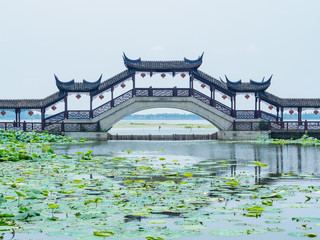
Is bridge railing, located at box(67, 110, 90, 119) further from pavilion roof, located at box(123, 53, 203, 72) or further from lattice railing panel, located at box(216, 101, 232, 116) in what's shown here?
lattice railing panel, located at box(216, 101, 232, 116)

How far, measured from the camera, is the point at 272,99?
28.2 metres

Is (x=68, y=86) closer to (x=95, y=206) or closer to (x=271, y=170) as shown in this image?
(x=271, y=170)

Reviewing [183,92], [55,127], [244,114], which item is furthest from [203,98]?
[55,127]

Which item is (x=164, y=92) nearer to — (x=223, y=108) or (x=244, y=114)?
(x=223, y=108)

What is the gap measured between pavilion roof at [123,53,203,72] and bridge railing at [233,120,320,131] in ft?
14.5

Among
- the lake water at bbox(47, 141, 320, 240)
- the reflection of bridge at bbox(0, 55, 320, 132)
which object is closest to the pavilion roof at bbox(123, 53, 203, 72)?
the reflection of bridge at bbox(0, 55, 320, 132)

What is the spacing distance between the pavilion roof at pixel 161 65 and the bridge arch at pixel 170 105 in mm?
1911

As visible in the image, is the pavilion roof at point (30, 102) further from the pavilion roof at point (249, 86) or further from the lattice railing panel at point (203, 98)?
the pavilion roof at point (249, 86)

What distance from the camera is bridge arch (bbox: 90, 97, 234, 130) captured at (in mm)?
26594

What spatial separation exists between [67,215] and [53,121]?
23.1 meters

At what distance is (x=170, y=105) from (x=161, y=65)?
265 cm

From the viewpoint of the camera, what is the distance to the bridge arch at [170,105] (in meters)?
26.6

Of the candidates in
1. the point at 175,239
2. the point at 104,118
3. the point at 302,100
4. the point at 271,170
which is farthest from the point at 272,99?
the point at 175,239

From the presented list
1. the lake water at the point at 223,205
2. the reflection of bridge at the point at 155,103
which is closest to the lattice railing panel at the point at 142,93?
the reflection of bridge at the point at 155,103
